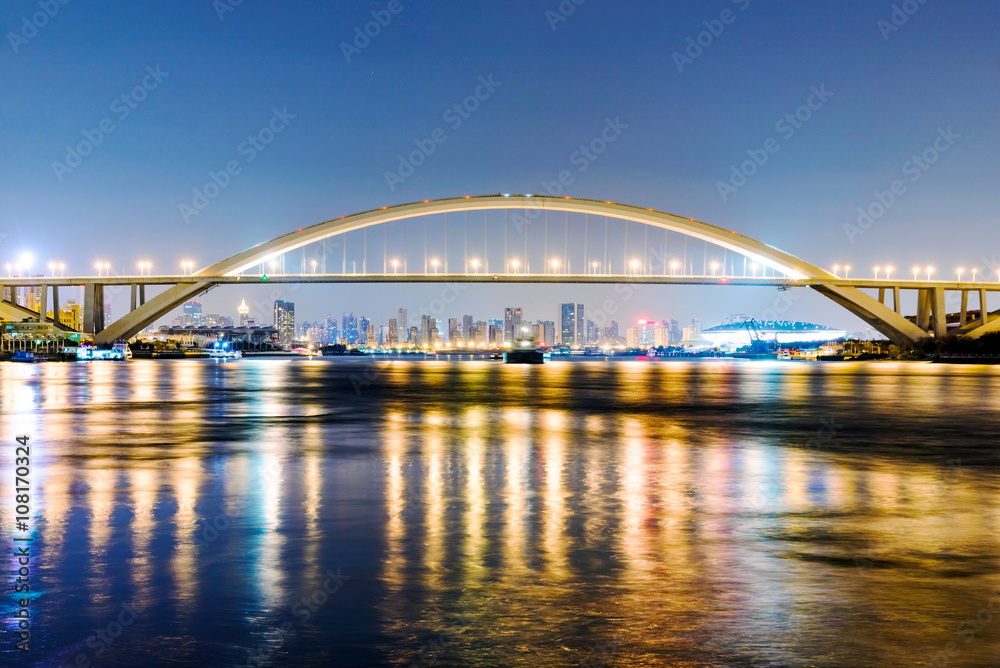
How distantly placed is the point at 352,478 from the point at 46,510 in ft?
12.3

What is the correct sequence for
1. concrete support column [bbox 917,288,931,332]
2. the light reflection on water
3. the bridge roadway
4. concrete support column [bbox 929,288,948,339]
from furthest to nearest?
concrete support column [bbox 917,288,931,332] < concrete support column [bbox 929,288,948,339] < the bridge roadway < the light reflection on water

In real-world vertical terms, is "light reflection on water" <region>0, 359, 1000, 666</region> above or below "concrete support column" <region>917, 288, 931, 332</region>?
below

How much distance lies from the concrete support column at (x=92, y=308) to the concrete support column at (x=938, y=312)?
9752cm

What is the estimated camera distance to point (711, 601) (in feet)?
20.2

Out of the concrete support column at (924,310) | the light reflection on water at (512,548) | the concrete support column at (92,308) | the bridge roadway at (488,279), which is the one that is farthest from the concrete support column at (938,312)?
the light reflection on water at (512,548)

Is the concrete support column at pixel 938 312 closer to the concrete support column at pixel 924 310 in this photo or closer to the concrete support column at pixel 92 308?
the concrete support column at pixel 924 310

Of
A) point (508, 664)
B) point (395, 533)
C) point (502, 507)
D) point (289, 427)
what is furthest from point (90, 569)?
point (289, 427)

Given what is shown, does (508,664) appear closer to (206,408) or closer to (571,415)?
(571,415)

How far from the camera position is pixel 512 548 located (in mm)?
7805

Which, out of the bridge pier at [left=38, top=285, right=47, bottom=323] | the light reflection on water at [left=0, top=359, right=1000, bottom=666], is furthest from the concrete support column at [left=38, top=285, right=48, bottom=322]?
the light reflection on water at [left=0, top=359, right=1000, bottom=666]

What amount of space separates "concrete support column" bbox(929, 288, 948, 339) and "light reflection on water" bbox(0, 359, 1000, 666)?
102386 mm

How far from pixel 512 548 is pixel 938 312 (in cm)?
11563

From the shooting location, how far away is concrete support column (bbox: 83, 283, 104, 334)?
10731 centimetres

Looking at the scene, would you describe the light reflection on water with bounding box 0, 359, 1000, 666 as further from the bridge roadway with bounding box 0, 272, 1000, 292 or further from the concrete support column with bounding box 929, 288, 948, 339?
the concrete support column with bounding box 929, 288, 948, 339
